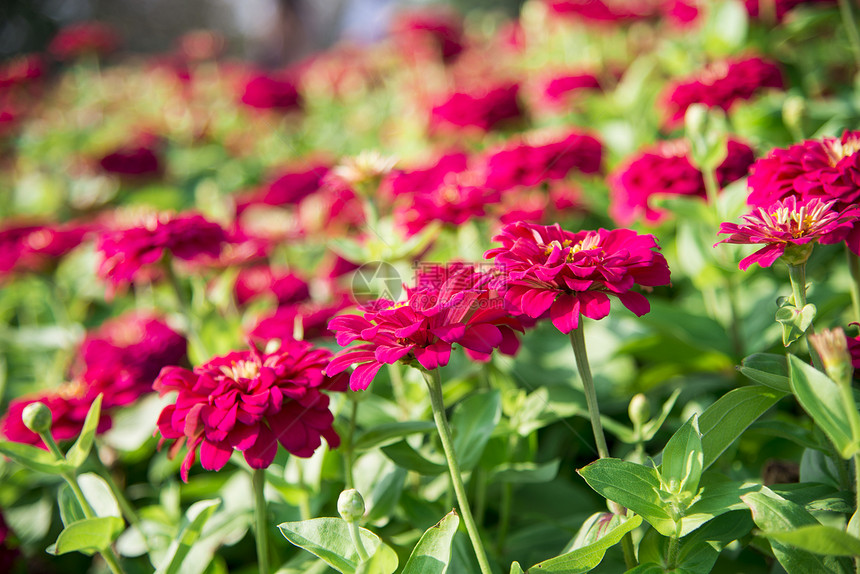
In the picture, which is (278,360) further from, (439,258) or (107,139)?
(107,139)

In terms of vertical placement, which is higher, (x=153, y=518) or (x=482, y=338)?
(x=482, y=338)

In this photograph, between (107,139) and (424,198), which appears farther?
(107,139)

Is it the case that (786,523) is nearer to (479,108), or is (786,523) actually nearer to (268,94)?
(479,108)

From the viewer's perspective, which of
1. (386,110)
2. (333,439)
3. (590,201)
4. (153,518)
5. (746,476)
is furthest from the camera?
(386,110)

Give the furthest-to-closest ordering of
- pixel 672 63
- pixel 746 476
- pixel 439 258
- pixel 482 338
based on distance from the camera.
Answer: pixel 672 63
pixel 439 258
pixel 746 476
pixel 482 338

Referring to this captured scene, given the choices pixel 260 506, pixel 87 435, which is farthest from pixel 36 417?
pixel 260 506

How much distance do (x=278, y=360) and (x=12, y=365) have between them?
1.50 meters

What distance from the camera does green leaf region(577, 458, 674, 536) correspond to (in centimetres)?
69

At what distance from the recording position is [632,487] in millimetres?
711

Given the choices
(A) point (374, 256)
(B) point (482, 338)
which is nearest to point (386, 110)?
(A) point (374, 256)

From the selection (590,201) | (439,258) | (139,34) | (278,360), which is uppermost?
(278,360)

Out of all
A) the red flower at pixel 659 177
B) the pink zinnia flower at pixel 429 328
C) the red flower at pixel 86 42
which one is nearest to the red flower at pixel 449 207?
the red flower at pixel 659 177

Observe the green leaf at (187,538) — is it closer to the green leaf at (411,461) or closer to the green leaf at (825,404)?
the green leaf at (411,461)

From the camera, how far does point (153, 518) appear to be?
3.59ft
